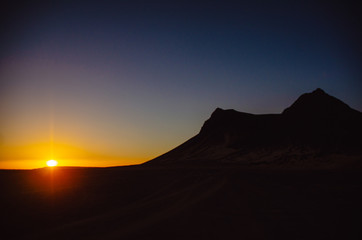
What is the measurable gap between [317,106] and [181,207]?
206 feet

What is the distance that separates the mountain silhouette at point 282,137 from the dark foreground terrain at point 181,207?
2824cm

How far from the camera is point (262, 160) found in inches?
1810

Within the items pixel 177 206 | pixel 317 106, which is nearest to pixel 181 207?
pixel 177 206

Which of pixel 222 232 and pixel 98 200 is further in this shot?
pixel 98 200

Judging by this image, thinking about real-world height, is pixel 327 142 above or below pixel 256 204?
above

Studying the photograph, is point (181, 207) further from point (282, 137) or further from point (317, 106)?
point (317, 106)

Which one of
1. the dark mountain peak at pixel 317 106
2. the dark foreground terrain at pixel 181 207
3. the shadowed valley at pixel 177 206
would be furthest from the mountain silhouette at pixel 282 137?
the dark foreground terrain at pixel 181 207

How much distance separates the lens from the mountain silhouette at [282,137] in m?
46.9

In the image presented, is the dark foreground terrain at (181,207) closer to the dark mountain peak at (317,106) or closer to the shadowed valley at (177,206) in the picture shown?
the shadowed valley at (177,206)

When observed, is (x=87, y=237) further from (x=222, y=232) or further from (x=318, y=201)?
(x=318, y=201)

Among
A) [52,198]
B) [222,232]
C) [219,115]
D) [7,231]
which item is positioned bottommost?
[222,232]

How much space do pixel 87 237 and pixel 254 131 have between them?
58.3m

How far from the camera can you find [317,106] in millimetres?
64188

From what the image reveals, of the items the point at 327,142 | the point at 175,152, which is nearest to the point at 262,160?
the point at 327,142
